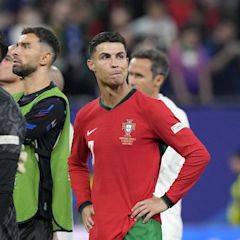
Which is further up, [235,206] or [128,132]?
[128,132]

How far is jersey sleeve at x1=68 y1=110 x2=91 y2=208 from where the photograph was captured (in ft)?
23.9

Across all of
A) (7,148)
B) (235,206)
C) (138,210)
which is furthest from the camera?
(235,206)

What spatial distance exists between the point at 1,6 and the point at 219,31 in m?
3.34

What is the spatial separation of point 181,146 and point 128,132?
0.37m

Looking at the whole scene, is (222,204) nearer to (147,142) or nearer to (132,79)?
(132,79)

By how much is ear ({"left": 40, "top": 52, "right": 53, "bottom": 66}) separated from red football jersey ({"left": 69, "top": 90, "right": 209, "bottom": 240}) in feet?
2.66

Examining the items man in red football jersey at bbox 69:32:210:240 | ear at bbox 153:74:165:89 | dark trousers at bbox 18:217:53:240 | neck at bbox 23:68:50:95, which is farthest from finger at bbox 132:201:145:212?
ear at bbox 153:74:165:89

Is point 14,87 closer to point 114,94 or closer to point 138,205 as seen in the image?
point 114,94

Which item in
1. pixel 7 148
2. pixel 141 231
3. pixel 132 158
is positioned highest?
pixel 7 148

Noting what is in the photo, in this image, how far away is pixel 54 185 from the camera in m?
7.50

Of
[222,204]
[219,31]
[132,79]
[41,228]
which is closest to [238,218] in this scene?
[222,204]

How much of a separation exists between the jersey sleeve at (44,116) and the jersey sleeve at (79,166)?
0.16 metres

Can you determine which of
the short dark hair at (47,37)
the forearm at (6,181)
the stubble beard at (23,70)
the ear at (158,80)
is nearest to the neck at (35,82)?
the stubble beard at (23,70)

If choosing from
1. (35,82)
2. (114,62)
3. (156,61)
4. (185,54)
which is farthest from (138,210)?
(185,54)
